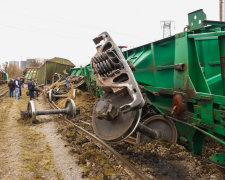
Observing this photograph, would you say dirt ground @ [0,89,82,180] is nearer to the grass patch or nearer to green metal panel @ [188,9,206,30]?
the grass patch

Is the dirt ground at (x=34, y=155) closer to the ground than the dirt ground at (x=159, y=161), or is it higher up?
closer to the ground

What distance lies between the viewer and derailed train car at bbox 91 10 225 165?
2.94m

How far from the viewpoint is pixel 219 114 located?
2850mm

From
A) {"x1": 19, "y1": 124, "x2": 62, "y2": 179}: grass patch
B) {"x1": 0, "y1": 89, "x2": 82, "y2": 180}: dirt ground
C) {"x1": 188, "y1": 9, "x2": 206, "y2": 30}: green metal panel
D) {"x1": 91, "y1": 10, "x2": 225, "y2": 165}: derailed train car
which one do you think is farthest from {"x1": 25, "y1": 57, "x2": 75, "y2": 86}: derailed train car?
{"x1": 188, "y1": 9, "x2": 206, "y2": 30}: green metal panel

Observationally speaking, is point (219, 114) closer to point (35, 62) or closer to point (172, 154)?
point (172, 154)

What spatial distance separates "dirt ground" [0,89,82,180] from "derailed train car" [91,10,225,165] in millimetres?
864

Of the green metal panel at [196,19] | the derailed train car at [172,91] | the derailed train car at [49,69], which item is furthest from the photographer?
the derailed train car at [49,69]

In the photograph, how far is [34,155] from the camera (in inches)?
156

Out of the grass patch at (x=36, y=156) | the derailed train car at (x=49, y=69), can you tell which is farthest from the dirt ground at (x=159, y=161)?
the derailed train car at (x=49, y=69)

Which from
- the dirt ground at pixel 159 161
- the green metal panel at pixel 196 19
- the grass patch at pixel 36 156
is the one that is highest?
the green metal panel at pixel 196 19

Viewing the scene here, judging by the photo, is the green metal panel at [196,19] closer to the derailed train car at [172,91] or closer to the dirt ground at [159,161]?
the derailed train car at [172,91]

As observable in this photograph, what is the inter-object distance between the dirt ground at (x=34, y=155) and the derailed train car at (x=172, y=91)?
2.83ft

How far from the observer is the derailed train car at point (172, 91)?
9.66 ft

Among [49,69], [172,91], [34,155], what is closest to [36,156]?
[34,155]
